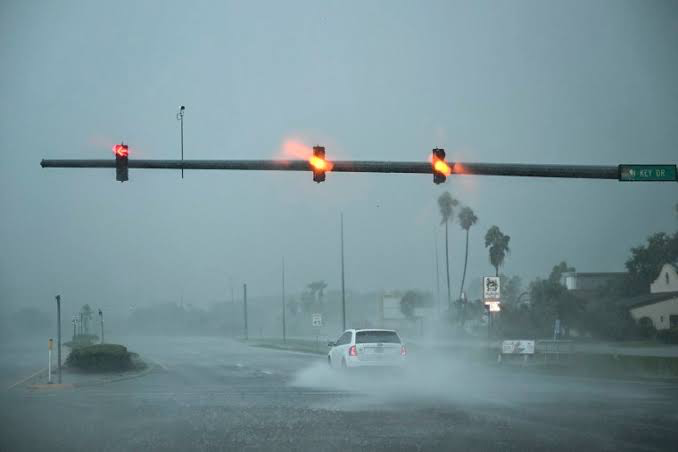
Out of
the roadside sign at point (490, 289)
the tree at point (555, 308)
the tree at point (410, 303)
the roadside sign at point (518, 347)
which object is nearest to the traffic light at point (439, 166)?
the roadside sign at point (490, 289)

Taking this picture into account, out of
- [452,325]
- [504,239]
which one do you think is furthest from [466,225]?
[452,325]

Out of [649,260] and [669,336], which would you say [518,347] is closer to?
[669,336]

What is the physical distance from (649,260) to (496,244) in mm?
19097

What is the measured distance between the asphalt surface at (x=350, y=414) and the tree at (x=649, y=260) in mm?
70018

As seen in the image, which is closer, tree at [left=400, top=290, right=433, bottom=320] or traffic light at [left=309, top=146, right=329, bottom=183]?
traffic light at [left=309, top=146, right=329, bottom=183]

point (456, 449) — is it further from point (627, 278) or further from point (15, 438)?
point (627, 278)

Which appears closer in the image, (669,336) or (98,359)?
(98,359)

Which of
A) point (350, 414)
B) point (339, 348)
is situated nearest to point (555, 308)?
point (339, 348)

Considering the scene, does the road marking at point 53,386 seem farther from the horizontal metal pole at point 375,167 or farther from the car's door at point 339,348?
the horizontal metal pole at point 375,167

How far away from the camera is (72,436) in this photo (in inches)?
539

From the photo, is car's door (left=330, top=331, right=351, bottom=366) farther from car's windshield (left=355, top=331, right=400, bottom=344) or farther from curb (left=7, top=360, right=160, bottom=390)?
curb (left=7, top=360, right=160, bottom=390)

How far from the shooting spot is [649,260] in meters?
97.2

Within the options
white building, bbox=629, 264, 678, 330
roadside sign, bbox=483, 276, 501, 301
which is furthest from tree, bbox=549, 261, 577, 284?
roadside sign, bbox=483, 276, 501, 301

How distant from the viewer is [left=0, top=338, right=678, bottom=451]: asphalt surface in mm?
12633
